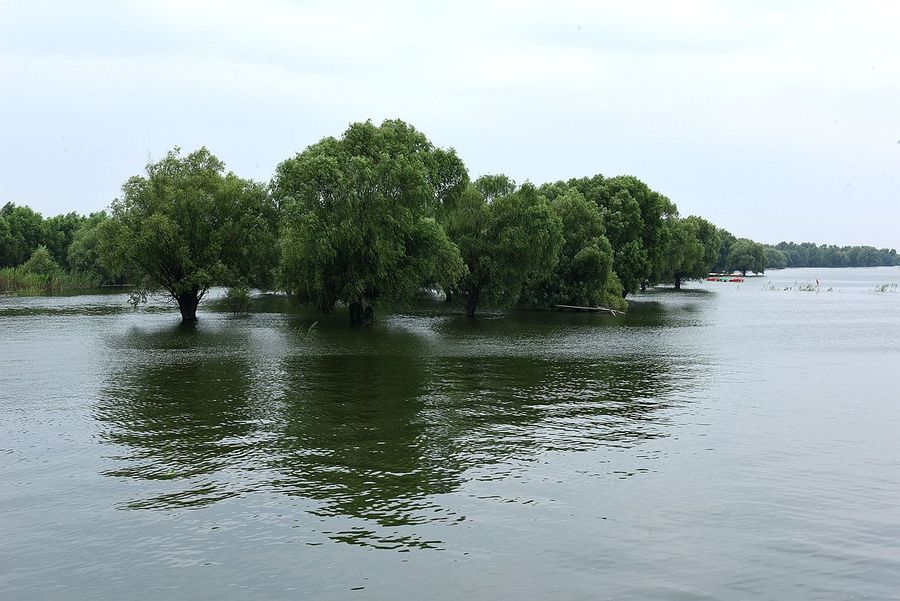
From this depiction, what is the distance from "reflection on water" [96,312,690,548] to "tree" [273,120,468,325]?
12.8m

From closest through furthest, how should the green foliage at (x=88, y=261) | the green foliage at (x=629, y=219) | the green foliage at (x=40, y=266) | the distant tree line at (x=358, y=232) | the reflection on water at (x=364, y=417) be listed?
Answer: 1. the reflection on water at (x=364, y=417)
2. the distant tree line at (x=358, y=232)
3. the green foliage at (x=629, y=219)
4. the green foliage at (x=40, y=266)
5. the green foliage at (x=88, y=261)

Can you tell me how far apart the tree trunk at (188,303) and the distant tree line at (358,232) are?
0.54 ft

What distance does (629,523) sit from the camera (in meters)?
18.3

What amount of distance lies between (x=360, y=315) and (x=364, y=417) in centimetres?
4318

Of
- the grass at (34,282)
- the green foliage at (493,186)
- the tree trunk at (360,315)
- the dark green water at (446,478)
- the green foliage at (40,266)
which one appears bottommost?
the dark green water at (446,478)

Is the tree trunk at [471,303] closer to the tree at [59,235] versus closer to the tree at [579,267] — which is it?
the tree at [579,267]

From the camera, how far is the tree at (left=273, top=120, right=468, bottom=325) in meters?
66.0

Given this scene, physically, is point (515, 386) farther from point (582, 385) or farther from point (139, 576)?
point (139, 576)

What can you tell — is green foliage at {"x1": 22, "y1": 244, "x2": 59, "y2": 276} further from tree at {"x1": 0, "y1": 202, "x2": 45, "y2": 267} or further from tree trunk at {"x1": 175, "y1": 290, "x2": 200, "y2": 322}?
tree trunk at {"x1": 175, "y1": 290, "x2": 200, "y2": 322}

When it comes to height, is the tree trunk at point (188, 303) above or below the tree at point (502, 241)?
below

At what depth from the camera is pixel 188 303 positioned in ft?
252

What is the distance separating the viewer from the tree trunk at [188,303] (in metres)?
75.9

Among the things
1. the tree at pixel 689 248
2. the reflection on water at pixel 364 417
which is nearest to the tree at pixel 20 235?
the reflection on water at pixel 364 417

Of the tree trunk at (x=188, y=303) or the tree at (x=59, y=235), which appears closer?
the tree trunk at (x=188, y=303)
